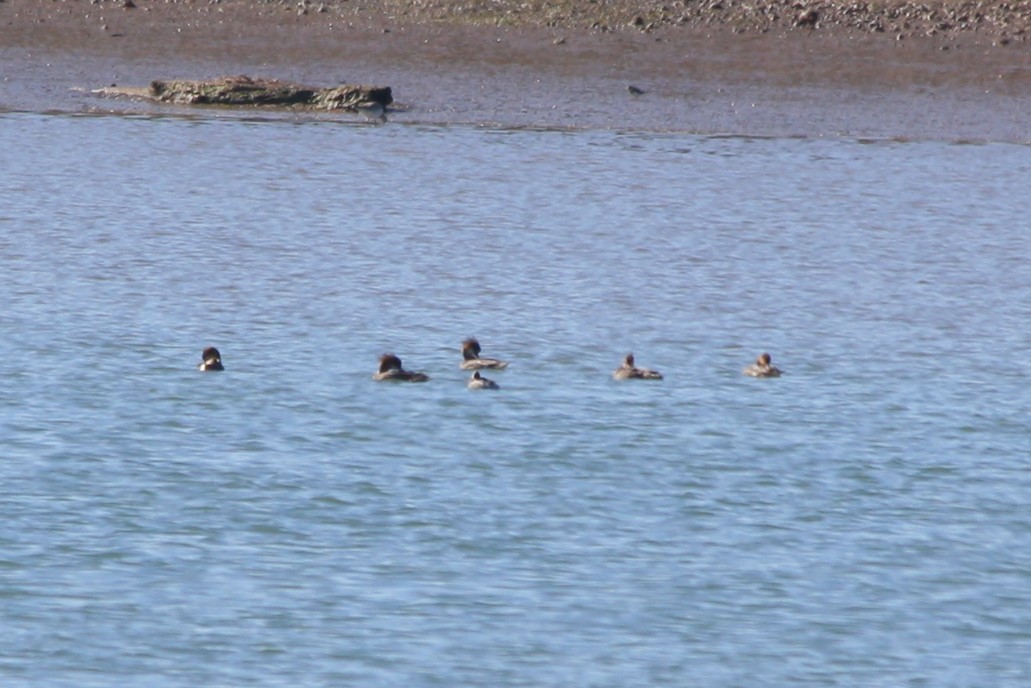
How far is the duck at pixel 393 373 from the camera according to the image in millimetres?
12938

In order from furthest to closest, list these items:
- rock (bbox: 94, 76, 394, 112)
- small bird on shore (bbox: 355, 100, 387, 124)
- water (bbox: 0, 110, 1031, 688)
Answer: rock (bbox: 94, 76, 394, 112), small bird on shore (bbox: 355, 100, 387, 124), water (bbox: 0, 110, 1031, 688)

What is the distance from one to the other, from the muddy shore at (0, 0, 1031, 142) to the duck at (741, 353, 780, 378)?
9963mm

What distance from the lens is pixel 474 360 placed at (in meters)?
13.2

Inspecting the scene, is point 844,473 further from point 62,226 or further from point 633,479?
point 62,226

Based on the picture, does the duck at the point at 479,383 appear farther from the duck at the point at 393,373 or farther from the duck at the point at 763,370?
the duck at the point at 763,370

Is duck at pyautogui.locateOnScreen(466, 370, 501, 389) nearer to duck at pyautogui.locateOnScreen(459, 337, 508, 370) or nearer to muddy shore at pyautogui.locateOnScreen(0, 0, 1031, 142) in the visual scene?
duck at pyautogui.locateOnScreen(459, 337, 508, 370)

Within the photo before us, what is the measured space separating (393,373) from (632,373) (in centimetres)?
149

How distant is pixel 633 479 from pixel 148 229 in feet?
28.1

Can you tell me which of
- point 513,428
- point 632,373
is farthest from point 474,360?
point 513,428

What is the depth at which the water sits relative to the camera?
28.5ft

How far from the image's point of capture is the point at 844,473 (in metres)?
11.3

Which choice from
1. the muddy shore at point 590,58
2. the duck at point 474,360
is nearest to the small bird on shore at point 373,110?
the muddy shore at point 590,58

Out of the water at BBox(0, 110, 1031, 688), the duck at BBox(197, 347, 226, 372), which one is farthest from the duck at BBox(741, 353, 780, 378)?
the duck at BBox(197, 347, 226, 372)

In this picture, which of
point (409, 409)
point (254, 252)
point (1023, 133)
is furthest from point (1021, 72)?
point (409, 409)
